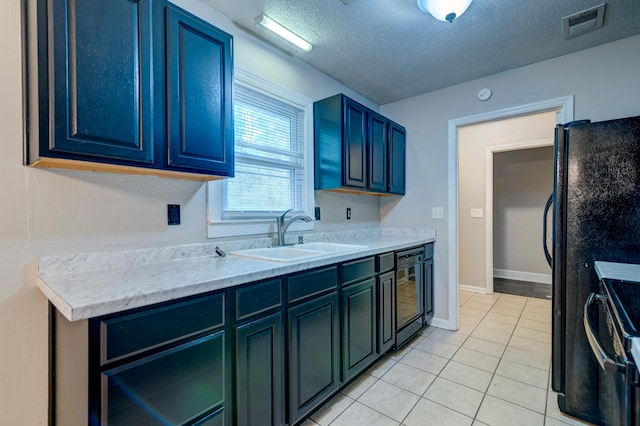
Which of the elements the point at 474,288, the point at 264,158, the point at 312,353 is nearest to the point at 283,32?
the point at 264,158

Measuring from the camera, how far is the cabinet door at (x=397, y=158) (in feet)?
10.1

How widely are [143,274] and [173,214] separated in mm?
464

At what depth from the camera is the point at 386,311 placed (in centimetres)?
228

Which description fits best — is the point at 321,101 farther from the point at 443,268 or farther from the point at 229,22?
the point at 443,268

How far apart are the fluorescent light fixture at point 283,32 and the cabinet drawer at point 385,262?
1.69m

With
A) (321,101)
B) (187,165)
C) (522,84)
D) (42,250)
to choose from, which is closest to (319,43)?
(321,101)

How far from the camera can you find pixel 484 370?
221 centimetres

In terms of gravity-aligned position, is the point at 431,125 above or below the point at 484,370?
above

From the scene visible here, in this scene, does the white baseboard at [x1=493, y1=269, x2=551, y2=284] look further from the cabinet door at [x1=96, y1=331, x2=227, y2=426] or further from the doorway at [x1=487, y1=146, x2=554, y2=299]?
the cabinet door at [x1=96, y1=331, x2=227, y2=426]

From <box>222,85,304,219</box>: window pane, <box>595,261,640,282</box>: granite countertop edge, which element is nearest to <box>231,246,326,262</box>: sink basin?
<box>222,85,304,219</box>: window pane

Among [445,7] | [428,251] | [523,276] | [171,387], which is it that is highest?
[445,7]

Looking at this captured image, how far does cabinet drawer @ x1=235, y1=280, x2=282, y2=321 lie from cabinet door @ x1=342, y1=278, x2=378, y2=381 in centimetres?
57

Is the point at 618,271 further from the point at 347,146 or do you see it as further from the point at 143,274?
the point at 143,274

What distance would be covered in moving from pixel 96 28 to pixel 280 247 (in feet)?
4.95
